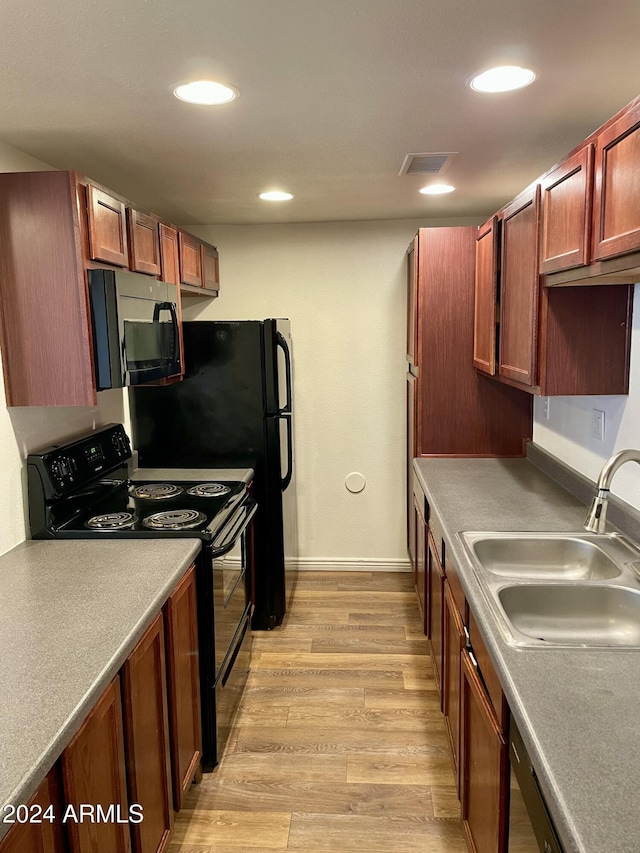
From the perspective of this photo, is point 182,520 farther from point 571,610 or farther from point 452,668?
point 571,610

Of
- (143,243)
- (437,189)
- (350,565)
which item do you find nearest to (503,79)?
(437,189)

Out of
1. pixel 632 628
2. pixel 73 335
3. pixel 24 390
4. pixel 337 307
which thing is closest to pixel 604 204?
pixel 632 628

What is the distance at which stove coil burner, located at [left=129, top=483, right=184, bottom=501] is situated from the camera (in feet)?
9.38

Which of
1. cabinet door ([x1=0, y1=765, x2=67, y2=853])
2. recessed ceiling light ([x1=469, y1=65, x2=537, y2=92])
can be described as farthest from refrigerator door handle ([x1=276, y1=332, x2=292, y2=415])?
cabinet door ([x1=0, y1=765, x2=67, y2=853])

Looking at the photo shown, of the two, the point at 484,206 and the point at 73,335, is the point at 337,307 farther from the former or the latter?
the point at 73,335

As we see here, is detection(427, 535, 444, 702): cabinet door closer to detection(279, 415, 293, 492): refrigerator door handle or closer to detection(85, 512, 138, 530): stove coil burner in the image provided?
detection(279, 415, 293, 492): refrigerator door handle

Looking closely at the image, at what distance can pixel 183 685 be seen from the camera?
2150 mm

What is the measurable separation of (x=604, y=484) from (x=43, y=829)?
61.0 inches

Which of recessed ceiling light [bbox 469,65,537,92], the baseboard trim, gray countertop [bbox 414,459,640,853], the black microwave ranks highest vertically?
recessed ceiling light [bbox 469,65,537,92]

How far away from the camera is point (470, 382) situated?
3475 mm

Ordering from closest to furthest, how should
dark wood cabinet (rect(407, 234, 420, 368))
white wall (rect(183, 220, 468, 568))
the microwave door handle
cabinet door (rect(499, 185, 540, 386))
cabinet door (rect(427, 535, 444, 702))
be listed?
cabinet door (rect(499, 185, 540, 386))
cabinet door (rect(427, 535, 444, 702))
the microwave door handle
dark wood cabinet (rect(407, 234, 420, 368))
white wall (rect(183, 220, 468, 568))

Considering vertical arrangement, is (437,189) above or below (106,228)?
above

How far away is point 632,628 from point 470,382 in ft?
6.20

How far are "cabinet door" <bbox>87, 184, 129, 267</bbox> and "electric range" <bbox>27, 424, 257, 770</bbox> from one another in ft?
2.48
